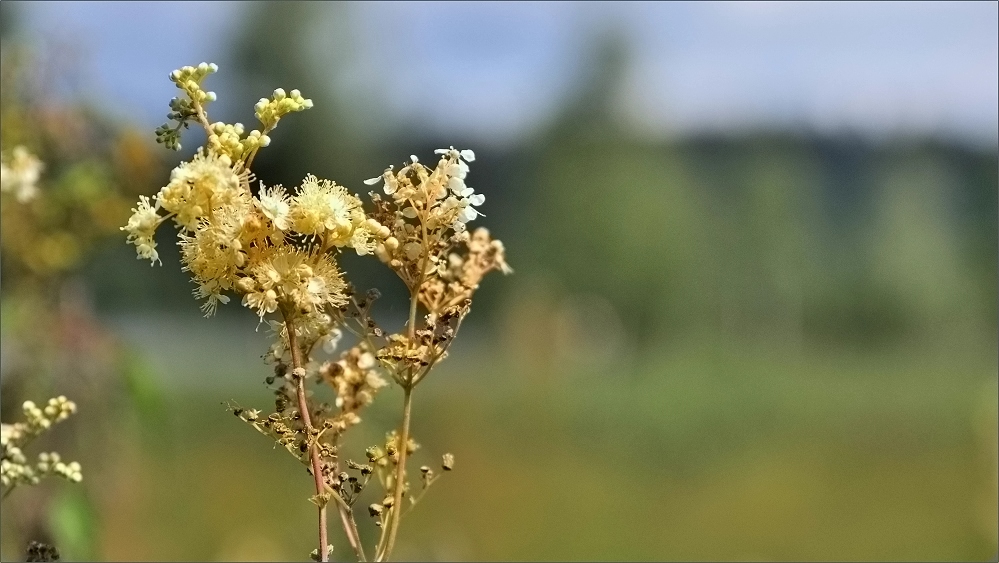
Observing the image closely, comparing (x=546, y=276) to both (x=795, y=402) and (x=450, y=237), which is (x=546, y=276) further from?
(x=450, y=237)

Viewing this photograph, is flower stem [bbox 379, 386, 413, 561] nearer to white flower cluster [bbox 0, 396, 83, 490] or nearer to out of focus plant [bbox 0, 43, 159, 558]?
white flower cluster [bbox 0, 396, 83, 490]

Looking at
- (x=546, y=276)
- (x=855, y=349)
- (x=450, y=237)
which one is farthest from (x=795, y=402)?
(x=450, y=237)

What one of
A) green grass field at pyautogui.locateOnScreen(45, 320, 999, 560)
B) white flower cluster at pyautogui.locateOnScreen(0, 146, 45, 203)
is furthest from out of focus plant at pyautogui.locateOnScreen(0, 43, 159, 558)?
green grass field at pyautogui.locateOnScreen(45, 320, 999, 560)

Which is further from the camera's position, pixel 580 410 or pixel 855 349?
pixel 855 349

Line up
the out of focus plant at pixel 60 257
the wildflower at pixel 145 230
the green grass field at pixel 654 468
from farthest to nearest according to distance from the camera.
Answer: the green grass field at pixel 654 468
the out of focus plant at pixel 60 257
the wildflower at pixel 145 230

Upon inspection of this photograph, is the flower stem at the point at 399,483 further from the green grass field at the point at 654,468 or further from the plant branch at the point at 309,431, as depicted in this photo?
the green grass field at the point at 654,468

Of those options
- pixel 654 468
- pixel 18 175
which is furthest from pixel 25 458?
pixel 654 468

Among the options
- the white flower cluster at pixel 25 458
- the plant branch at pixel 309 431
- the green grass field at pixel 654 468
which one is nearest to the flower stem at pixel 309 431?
the plant branch at pixel 309 431
